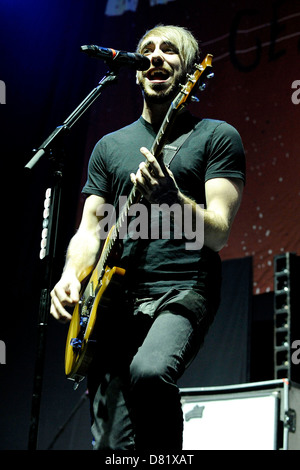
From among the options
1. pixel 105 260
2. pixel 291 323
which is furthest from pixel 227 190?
pixel 291 323

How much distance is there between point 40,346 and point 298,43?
3179 mm

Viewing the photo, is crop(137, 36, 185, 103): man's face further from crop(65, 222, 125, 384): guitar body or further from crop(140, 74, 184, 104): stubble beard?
crop(65, 222, 125, 384): guitar body

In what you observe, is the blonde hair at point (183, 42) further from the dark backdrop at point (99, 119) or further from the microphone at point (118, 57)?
the dark backdrop at point (99, 119)

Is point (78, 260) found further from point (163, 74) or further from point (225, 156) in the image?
point (163, 74)

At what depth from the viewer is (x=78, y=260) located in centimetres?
240

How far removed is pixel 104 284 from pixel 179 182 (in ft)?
1.54

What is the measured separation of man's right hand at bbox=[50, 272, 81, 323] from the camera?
2123mm

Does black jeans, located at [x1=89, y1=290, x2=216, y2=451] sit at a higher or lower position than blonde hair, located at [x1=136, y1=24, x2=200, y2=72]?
lower

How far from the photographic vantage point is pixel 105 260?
225 centimetres

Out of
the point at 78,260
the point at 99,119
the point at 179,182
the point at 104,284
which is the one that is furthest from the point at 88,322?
the point at 99,119

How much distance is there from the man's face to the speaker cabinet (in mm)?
1719

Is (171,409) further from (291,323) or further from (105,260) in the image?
(291,323)

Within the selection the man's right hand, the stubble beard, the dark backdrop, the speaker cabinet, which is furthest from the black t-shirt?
the dark backdrop

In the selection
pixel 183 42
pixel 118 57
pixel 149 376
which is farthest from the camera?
pixel 183 42
